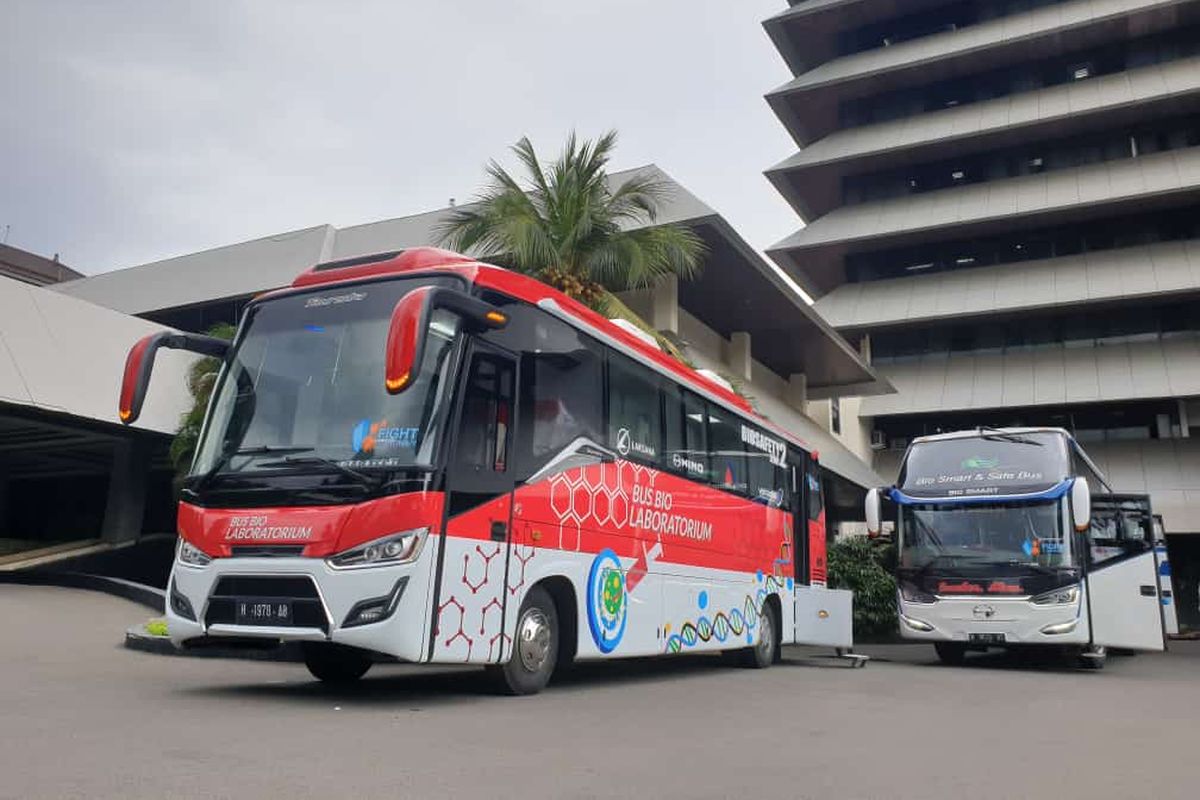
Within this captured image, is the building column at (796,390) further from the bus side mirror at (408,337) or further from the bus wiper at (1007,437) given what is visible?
the bus side mirror at (408,337)

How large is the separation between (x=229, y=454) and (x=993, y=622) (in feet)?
39.3

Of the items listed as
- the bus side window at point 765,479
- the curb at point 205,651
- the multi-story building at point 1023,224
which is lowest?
the curb at point 205,651

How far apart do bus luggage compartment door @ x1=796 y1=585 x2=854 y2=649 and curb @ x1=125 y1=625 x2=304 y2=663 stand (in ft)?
24.0

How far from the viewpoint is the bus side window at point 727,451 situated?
Result: 499 inches

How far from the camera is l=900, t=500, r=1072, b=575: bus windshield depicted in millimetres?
15562

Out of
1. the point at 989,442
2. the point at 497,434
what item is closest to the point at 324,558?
the point at 497,434

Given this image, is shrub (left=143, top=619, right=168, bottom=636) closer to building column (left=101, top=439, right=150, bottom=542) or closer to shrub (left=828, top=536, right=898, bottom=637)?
building column (left=101, top=439, right=150, bottom=542)

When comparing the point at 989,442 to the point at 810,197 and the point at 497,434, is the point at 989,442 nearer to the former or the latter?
the point at 497,434

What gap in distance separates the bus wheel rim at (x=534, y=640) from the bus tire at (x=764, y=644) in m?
5.60

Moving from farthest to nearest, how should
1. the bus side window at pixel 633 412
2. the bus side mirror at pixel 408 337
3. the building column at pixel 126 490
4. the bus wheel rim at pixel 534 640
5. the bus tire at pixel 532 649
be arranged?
the building column at pixel 126 490 < the bus side window at pixel 633 412 < the bus wheel rim at pixel 534 640 < the bus tire at pixel 532 649 < the bus side mirror at pixel 408 337

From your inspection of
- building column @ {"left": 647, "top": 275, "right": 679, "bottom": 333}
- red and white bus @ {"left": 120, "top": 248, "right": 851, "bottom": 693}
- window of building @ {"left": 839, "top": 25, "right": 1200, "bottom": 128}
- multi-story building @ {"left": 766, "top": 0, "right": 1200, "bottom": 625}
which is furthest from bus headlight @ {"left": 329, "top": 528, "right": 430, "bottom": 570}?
window of building @ {"left": 839, "top": 25, "right": 1200, "bottom": 128}

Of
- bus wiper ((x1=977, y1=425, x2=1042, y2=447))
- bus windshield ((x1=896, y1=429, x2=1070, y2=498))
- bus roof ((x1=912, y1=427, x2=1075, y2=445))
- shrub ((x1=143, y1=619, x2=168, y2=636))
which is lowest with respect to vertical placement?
shrub ((x1=143, y1=619, x2=168, y2=636))

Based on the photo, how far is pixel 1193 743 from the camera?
25.3 ft

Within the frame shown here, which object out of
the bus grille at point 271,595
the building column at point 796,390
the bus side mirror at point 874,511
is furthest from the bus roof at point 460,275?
the building column at point 796,390
